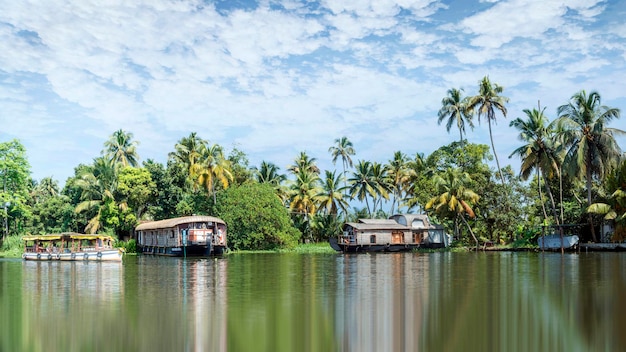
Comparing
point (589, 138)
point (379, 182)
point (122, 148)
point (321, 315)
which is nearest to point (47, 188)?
point (122, 148)

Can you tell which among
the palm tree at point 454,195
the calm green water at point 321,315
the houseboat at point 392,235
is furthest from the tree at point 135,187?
the calm green water at point 321,315

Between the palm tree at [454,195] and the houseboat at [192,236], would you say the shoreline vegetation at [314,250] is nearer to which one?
the palm tree at [454,195]

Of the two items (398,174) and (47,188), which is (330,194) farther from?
(47,188)

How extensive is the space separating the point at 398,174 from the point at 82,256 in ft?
138

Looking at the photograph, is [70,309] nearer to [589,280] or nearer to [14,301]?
[14,301]

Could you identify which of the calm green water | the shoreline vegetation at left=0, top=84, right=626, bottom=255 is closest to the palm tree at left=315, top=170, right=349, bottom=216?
the shoreline vegetation at left=0, top=84, right=626, bottom=255

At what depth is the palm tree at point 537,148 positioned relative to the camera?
52.7 m

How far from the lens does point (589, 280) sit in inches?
871

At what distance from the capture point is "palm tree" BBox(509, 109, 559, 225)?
173ft

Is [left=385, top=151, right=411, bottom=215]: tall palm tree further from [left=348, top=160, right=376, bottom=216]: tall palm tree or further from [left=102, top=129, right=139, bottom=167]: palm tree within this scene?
[left=102, top=129, right=139, bottom=167]: palm tree

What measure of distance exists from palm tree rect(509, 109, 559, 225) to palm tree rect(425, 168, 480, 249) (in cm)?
591

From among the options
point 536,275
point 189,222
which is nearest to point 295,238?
point 189,222

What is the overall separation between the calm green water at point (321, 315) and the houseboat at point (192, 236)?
2622 cm

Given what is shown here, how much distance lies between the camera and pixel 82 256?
43.3 meters
